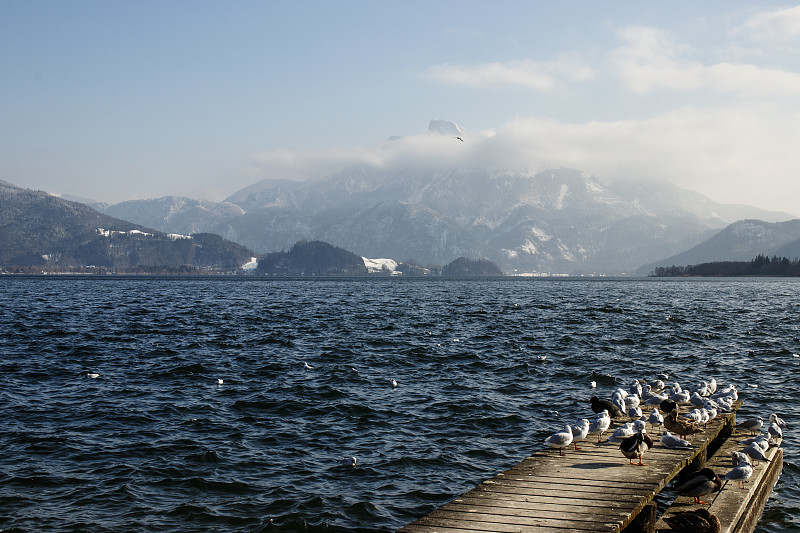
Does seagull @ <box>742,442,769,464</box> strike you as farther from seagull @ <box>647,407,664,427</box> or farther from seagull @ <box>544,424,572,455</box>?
seagull @ <box>544,424,572,455</box>

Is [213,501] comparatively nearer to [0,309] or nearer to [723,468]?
[723,468]

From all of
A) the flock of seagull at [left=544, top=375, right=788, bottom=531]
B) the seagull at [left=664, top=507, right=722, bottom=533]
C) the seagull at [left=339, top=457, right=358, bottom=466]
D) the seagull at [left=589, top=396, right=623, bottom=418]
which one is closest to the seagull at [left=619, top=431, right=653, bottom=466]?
the flock of seagull at [left=544, top=375, right=788, bottom=531]

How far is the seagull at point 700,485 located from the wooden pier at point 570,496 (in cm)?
43

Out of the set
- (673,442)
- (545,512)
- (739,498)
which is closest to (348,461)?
(545,512)

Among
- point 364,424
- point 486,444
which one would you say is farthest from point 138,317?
point 486,444

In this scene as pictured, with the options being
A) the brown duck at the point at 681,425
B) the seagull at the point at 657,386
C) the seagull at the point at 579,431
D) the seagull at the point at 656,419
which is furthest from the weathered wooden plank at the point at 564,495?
the seagull at the point at 657,386

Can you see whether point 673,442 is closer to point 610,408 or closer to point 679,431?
point 679,431

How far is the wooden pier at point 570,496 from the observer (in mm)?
14375

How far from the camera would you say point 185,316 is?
87.2 metres

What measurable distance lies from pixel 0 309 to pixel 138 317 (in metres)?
30.8

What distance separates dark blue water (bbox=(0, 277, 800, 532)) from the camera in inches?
770

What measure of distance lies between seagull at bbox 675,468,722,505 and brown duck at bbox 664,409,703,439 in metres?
3.50

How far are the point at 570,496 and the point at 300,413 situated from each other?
17051mm

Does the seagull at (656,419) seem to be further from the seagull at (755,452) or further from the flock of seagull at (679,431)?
the seagull at (755,452)
